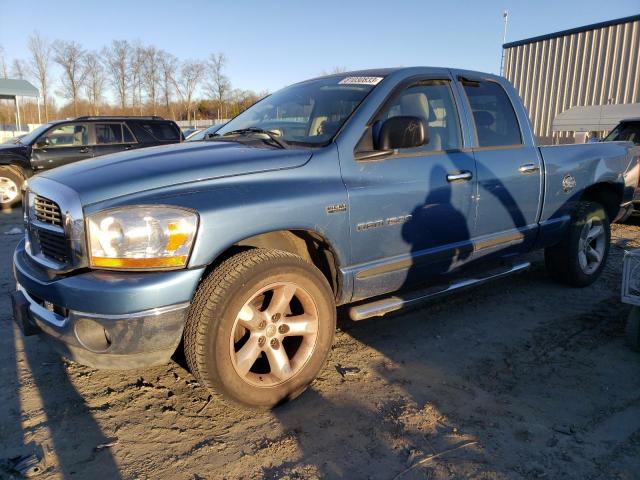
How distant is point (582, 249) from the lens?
15.4 feet

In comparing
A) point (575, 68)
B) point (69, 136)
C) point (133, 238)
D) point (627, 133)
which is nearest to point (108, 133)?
point (69, 136)

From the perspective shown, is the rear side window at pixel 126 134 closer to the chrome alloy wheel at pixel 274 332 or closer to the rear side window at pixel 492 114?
the rear side window at pixel 492 114

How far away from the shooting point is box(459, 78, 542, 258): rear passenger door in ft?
12.3

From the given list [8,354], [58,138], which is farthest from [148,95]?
[8,354]

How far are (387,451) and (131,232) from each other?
1608 mm

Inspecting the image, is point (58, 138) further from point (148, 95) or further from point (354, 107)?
point (148, 95)

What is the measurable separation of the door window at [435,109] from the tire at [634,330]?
1738 mm

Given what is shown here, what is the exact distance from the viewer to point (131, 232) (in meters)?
2.30

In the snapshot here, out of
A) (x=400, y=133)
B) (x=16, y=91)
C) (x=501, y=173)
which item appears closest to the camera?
(x=400, y=133)

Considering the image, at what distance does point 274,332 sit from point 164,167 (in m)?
1.08

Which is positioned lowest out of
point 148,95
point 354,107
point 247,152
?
point 247,152

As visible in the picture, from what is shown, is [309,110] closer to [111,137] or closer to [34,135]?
[111,137]

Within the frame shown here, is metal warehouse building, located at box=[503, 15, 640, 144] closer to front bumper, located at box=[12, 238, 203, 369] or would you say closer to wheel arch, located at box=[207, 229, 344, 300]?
wheel arch, located at box=[207, 229, 344, 300]

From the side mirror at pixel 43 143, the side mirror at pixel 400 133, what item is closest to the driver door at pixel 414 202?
the side mirror at pixel 400 133
